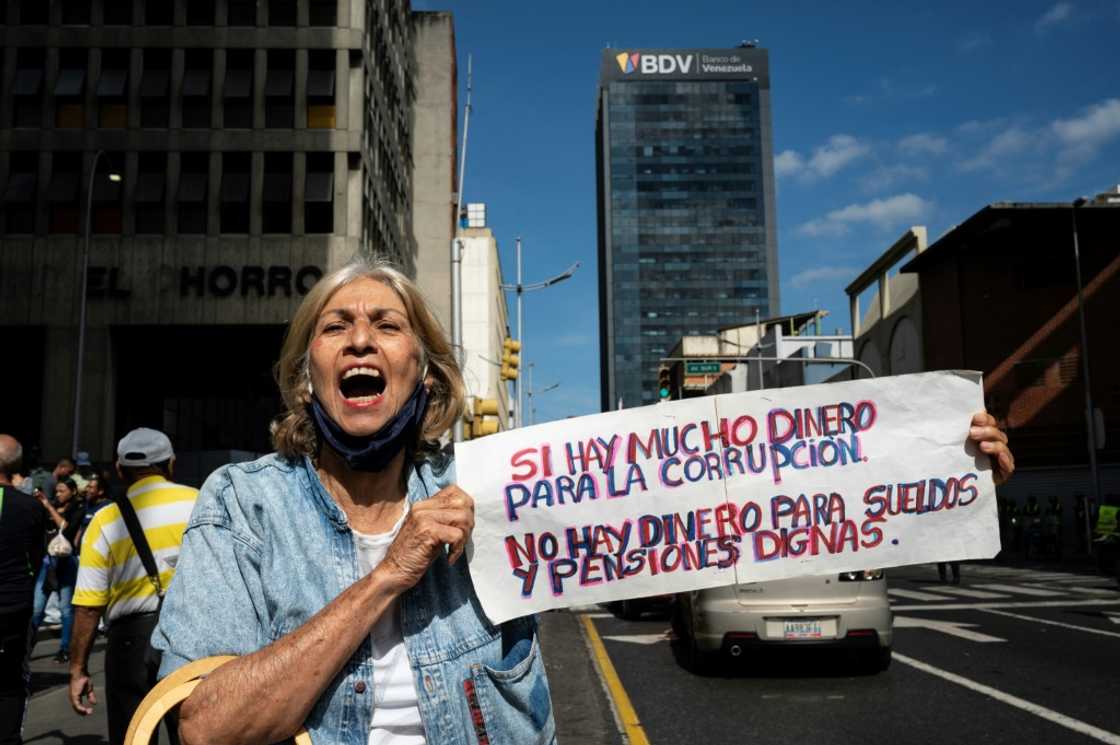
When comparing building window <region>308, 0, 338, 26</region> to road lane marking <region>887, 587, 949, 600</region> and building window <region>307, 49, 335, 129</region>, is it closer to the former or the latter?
building window <region>307, 49, 335, 129</region>

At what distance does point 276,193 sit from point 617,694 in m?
25.9

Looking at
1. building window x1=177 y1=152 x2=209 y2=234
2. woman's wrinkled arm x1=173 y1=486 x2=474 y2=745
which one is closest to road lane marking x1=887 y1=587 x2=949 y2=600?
woman's wrinkled arm x1=173 y1=486 x2=474 y2=745

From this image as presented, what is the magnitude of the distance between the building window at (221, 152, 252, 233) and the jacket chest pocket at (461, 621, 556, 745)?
30.8 metres

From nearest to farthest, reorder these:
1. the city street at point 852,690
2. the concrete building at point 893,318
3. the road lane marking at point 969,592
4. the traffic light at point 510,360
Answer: the city street at point 852,690
the road lane marking at point 969,592
the traffic light at point 510,360
the concrete building at point 893,318

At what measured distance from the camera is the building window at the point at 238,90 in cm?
3038

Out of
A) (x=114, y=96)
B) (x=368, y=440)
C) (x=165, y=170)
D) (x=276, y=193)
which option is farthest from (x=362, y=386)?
(x=114, y=96)

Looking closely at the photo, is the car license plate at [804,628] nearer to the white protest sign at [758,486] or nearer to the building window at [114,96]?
the white protest sign at [758,486]

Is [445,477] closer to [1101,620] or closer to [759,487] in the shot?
[759,487]

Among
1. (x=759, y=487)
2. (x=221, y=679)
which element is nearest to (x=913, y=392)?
(x=759, y=487)

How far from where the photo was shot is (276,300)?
3028 cm

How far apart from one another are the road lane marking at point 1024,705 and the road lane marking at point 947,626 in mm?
2089

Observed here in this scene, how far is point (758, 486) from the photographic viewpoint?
270 centimetres

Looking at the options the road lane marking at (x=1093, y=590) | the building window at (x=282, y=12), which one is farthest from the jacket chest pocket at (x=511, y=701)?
the building window at (x=282, y=12)

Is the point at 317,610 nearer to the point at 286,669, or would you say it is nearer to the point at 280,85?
the point at 286,669
